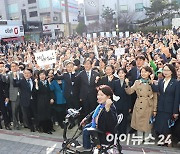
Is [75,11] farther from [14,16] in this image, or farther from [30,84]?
[30,84]

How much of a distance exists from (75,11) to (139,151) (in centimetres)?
7502

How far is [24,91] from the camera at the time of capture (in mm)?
6117

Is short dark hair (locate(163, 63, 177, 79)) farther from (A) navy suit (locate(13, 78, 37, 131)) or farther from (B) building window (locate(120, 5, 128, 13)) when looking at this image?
(B) building window (locate(120, 5, 128, 13))

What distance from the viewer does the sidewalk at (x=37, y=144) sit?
4.90 metres

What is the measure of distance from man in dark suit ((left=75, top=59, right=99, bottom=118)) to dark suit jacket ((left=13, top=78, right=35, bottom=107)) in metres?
1.16

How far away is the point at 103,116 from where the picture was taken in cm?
385

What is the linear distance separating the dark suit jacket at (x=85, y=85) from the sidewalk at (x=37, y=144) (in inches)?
39.6

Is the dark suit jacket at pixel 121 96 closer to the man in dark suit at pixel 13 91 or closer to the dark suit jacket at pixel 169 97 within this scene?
the dark suit jacket at pixel 169 97

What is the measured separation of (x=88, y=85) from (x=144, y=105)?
4.90 feet

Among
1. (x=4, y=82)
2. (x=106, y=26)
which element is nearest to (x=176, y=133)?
(x=4, y=82)

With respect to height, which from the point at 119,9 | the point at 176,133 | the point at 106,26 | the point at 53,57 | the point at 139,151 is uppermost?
the point at 119,9

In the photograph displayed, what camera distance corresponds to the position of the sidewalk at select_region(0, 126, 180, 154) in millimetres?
4898

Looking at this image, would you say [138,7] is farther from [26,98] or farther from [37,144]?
[37,144]

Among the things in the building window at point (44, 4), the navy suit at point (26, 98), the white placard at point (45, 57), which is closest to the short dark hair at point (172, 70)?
the navy suit at point (26, 98)
